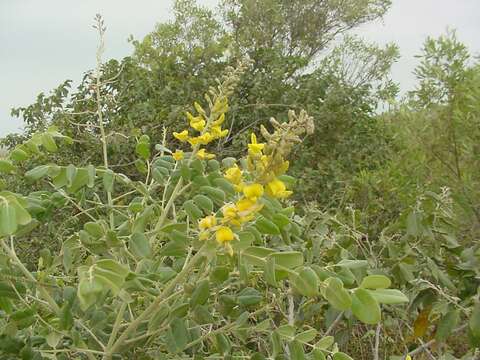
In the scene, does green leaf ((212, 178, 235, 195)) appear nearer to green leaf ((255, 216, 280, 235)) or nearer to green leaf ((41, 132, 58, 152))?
green leaf ((255, 216, 280, 235))

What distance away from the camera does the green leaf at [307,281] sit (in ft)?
3.48

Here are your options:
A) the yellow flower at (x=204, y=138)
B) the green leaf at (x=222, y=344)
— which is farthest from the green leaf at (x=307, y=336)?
the yellow flower at (x=204, y=138)

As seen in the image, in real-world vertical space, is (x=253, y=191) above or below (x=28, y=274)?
above

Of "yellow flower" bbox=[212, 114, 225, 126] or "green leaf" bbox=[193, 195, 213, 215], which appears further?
"yellow flower" bbox=[212, 114, 225, 126]

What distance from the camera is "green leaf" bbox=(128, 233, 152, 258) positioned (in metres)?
1.17

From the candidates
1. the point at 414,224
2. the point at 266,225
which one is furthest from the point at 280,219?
the point at 414,224

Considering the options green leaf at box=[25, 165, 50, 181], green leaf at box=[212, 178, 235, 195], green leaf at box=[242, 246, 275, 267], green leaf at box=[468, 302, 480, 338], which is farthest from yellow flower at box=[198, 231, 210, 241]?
green leaf at box=[468, 302, 480, 338]

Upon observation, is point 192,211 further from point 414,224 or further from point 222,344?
point 414,224

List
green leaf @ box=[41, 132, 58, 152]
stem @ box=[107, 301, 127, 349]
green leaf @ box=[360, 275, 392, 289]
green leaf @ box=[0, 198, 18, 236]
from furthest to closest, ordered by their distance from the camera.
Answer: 1. green leaf @ box=[41, 132, 58, 152]
2. stem @ box=[107, 301, 127, 349]
3. green leaf @ box=[360, 275, 392, 289]
4. green leaf @ box=[0, 198, 18, 236]

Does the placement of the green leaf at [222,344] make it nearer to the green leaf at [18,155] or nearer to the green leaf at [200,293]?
the green leaf at [200,293]

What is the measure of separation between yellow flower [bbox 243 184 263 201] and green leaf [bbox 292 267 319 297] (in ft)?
0.53

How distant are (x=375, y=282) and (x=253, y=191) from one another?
0.28 m

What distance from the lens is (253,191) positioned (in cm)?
100

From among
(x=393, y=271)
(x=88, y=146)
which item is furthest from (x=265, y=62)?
(x=393, y=271)
